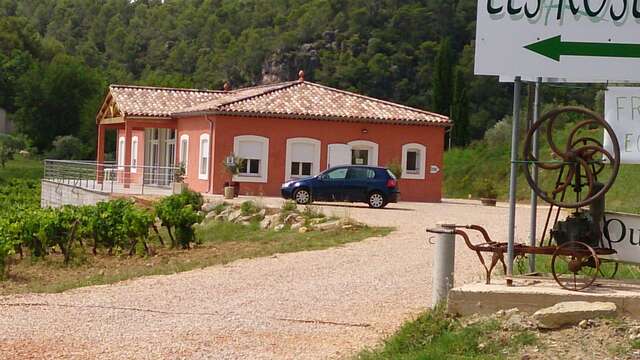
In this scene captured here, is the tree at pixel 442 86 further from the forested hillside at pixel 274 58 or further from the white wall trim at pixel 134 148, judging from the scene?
the white wall trim at pixel 134 148

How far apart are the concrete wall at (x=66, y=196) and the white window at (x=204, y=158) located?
12.0 feet

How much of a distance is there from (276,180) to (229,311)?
895 inches

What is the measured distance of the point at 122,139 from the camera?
43.7 meters

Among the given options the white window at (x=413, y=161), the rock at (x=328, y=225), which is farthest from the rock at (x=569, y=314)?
the white window at (x=413, y=161)

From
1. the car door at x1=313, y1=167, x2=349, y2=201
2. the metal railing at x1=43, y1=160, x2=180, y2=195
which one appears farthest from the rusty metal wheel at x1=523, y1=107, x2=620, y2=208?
the metal railing at x1=43, y1=160, x2=180, y2=195

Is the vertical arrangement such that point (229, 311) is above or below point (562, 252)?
below

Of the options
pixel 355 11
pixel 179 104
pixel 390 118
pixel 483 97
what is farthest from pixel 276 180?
pixel 355 11

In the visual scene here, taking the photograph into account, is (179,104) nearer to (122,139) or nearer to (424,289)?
(122,139)

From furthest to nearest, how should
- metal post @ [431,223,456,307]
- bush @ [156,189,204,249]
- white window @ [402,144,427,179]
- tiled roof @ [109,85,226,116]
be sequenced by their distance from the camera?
1. tiled roof @ [109,85,226,116]
2. white window @ [402,144,427,179]
3. bush @ [156,189,204,249]
4. metal post @ [431,223,456,307]

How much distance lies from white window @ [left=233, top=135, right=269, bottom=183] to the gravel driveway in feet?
55.6

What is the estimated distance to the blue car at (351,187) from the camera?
28.5m

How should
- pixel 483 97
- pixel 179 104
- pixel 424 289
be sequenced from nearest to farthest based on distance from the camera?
pixel 424 289, pixel 179 104, pixel 483 97

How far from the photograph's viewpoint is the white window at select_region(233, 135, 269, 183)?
108ft

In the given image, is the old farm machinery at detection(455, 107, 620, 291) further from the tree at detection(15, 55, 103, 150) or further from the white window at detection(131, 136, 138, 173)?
the tree at detection(15, 55, 103, 150)
